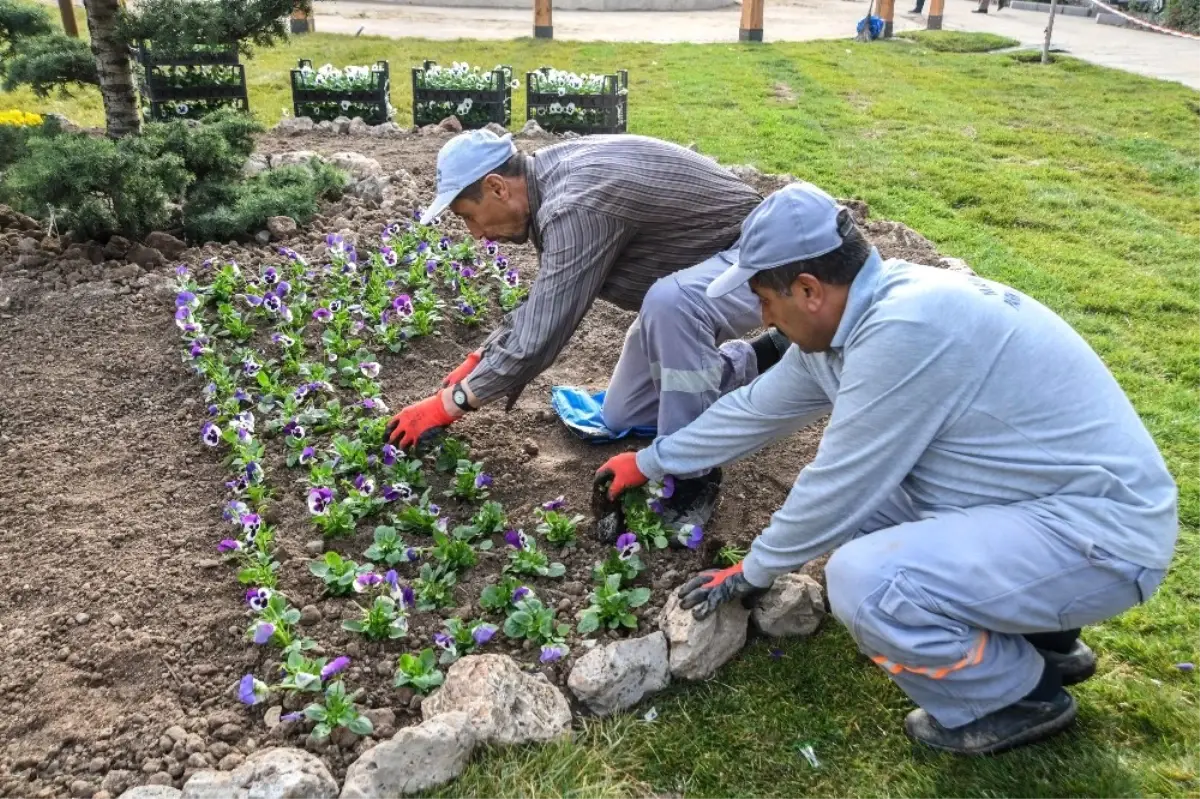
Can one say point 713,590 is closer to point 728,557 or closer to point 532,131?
point 728,557

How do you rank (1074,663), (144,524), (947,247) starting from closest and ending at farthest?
(1074,663)
(144,524)
(947,247)

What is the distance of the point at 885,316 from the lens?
7.98ft

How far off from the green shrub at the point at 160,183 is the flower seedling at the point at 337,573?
2.97 m

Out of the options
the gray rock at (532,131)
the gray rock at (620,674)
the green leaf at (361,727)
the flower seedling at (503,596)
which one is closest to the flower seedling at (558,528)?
the flower seedling at (503,596)

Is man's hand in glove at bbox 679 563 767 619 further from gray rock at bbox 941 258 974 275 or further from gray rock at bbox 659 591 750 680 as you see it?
gray rock at bbox 941 258 974 275

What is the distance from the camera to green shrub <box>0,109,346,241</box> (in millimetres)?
5074

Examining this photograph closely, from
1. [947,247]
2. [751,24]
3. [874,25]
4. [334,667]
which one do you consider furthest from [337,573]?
[874,25]

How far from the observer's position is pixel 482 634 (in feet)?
9.84

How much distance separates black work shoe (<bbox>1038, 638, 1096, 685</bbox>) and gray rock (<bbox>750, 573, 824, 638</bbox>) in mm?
660

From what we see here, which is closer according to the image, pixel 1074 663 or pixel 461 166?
pixel 1074 663

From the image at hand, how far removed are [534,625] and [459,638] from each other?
0.23 meters

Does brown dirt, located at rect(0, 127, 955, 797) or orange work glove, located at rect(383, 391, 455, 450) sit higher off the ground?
orange work glove, located at rect(383, 391, 455, 450)

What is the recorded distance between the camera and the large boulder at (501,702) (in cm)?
268

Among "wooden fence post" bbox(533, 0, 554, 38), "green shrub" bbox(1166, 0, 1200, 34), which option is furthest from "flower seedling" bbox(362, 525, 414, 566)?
"green shrub" bbox(1166, 0, 1200, 34)
